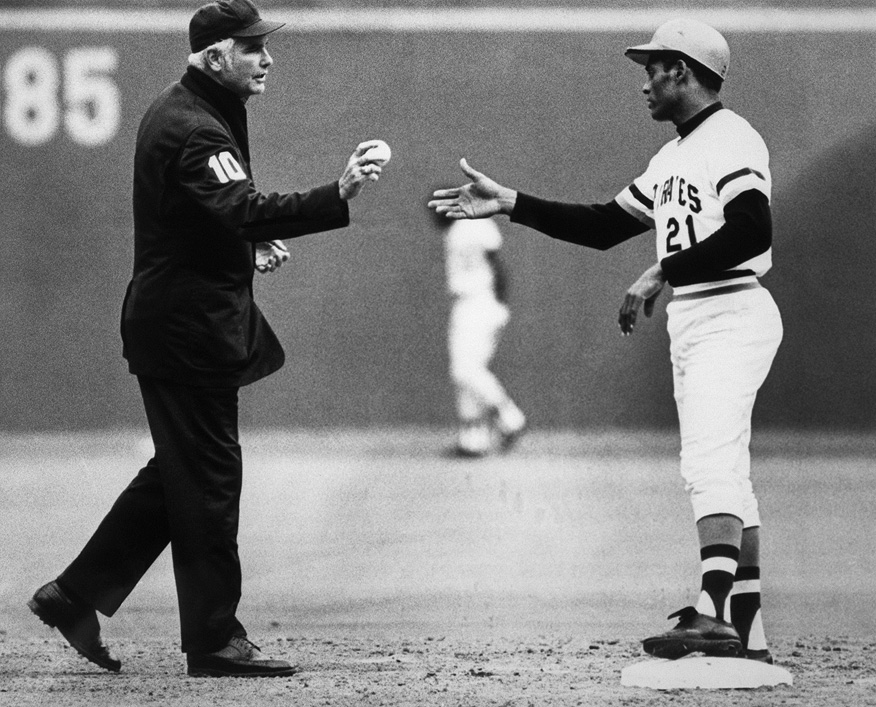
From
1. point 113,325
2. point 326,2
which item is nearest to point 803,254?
point 326,2

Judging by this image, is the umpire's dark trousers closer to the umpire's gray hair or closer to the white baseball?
the white baseball

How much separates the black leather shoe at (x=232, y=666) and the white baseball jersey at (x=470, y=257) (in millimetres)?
6716

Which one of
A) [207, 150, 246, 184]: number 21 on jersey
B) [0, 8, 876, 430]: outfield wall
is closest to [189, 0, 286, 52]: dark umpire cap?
[207, 150, 246, 184]: number 21 on jersey

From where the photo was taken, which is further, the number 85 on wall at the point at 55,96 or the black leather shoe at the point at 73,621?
the number 85 on wall at the point at 55,96

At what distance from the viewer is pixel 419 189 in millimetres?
10711

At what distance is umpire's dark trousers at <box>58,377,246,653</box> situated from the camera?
4.11 meters

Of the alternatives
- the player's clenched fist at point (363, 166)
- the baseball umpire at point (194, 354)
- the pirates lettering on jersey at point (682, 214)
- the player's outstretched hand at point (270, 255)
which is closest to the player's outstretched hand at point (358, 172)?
the player's clenched fist at point (363, 166)

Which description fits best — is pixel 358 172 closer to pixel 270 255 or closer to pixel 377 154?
pixel 377 154

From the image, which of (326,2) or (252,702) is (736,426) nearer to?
(252,702)

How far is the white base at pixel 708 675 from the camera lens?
3.87 meters

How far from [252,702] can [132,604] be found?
6.36 feet

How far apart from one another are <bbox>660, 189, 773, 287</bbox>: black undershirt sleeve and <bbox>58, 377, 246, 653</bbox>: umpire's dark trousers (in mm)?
1351

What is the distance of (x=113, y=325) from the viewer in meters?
10.6

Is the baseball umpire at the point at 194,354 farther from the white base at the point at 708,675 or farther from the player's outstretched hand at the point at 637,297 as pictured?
the white base at the point at 708,675
